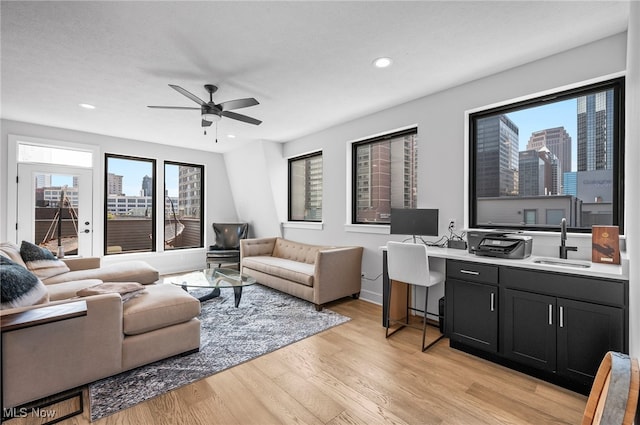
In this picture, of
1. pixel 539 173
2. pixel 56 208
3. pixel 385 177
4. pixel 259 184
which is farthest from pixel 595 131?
pixel 56 208

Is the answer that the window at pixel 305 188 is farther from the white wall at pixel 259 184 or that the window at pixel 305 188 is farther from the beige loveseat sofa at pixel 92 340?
the beige loveseat sofa at pixel 92 340

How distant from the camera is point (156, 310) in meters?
2.28

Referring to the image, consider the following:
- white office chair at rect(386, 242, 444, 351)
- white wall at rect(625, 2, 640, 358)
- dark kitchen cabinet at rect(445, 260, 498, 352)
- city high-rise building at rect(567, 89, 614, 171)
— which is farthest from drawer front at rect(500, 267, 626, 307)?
city high-rise building at rect(567, 89, 614, 171)

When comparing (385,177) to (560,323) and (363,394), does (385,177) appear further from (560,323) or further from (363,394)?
(363,394)

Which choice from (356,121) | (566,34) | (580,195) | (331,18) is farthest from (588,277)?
(356,121)

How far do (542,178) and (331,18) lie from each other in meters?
2.38

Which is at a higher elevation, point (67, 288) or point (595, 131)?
point (595, 131)

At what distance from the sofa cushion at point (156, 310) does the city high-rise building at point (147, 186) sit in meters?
3.65

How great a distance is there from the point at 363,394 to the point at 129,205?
5382 millimetres

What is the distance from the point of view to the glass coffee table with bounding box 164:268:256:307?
135 inches

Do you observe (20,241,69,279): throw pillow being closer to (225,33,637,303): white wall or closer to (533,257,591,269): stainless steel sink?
(225,33,637,303): white wall

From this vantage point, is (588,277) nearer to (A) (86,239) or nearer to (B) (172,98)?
(B) (172,98)

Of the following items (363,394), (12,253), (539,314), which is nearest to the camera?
(363,394)

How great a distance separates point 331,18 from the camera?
203cm
